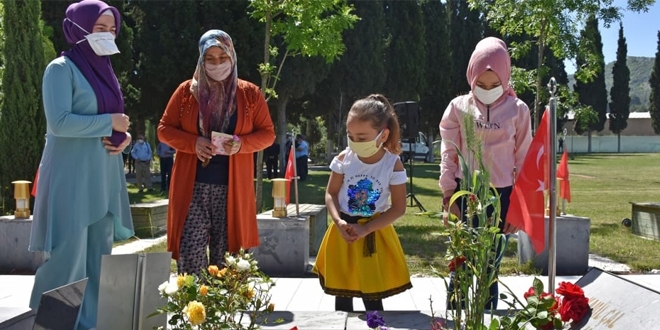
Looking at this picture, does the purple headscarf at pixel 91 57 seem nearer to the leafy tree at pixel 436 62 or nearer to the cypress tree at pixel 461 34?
the leafy tree at pixel 436 62

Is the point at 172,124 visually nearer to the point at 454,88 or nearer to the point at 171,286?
the point at 171,286

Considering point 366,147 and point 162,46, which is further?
point 162,46

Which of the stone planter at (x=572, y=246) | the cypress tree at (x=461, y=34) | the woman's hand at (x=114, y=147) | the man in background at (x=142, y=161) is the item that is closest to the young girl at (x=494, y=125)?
the woman's hand at (x=114, y=147)

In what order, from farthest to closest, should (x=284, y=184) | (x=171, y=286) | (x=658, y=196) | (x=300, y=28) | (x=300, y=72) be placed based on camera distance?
(x=300, y=72)
(x=658, y=196)
(x=300, y=28)
(x=284, y=184)
(x=171, y=286)

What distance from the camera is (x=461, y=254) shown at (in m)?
2.34

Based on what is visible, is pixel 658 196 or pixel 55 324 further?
pixel 658 196

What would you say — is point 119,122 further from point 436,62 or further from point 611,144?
point 611,144

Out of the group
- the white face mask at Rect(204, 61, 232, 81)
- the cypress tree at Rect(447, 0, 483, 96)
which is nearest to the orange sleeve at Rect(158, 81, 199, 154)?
the white face mask at Rect(204, 61, 232, 81)

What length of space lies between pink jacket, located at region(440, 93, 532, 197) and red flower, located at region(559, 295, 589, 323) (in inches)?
52.6

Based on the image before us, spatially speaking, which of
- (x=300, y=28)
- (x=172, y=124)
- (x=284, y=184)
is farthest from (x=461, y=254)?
(x=300, y=28)

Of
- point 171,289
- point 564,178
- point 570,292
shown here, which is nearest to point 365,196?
point 570,292

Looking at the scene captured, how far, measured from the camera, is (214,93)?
398 centimetres

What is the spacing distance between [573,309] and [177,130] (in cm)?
240

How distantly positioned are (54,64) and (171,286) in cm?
184
